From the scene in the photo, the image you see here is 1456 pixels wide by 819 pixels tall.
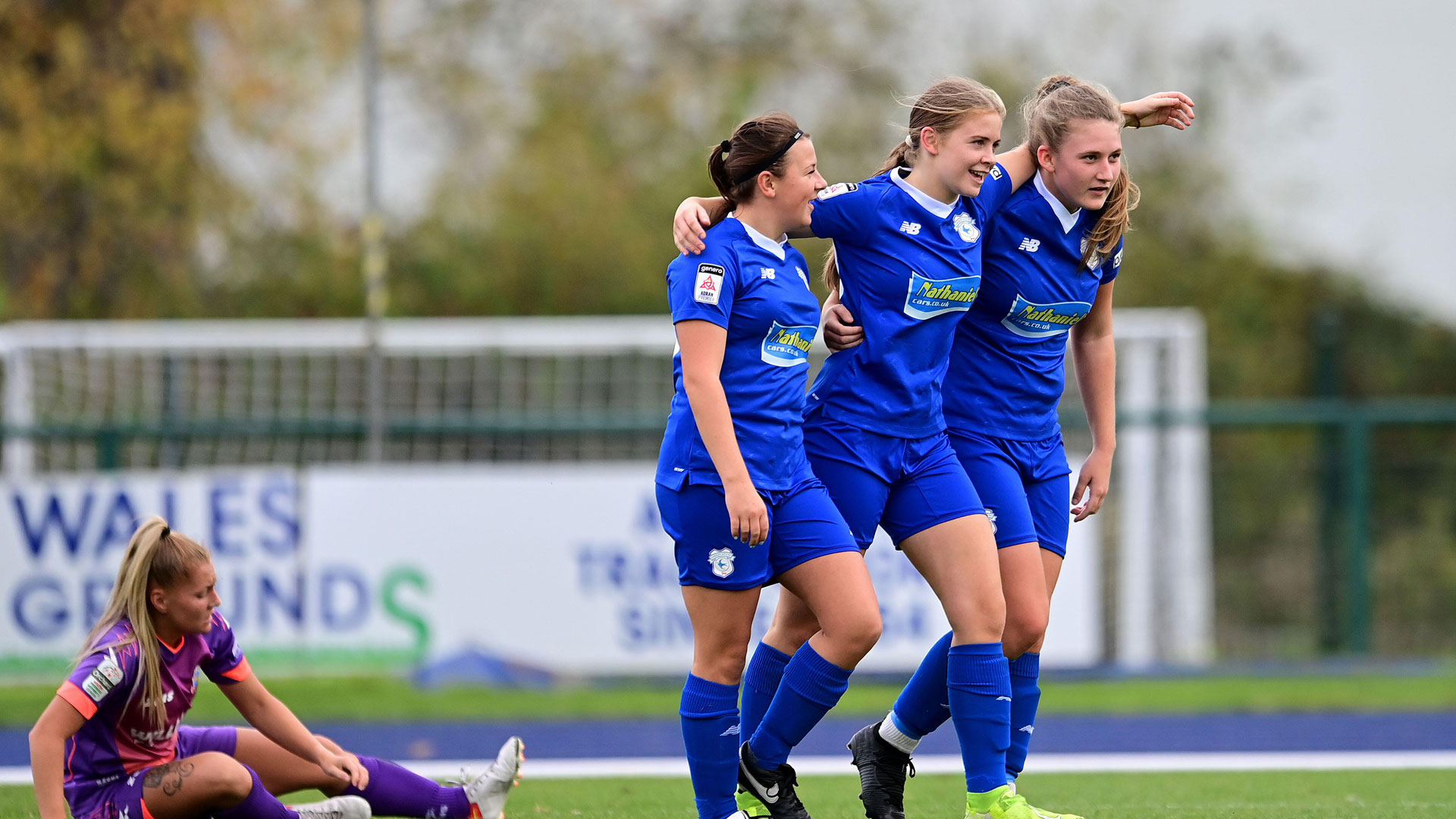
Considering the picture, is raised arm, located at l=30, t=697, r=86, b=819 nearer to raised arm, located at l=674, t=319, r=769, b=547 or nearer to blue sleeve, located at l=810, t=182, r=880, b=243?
raised arm, located at l=674, t=319, r=769, b=547

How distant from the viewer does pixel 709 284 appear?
11.6ft

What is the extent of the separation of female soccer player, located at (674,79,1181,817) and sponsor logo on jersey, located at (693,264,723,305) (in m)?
0.27

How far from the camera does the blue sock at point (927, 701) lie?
13.7ft

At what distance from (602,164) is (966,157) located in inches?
477

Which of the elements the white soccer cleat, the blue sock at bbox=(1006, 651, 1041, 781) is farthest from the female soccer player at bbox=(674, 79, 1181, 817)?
the white soccer cleat

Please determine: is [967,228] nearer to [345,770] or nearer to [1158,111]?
[1158,111]

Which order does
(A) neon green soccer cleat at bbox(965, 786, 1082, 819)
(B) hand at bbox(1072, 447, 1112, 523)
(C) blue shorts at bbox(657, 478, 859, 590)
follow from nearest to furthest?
(C) blue shorts at bbox(657, 478, 859, 590) → (A) neon green soccer cleat at bbox(965, 786, 1082, 819) → (B) hand at bbox(1072, 447, 1112, 523)

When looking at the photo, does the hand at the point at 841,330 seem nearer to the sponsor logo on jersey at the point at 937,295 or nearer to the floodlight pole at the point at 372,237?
the sponsor logo on jersey at the point at 937,295

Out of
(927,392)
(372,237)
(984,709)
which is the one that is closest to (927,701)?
(984,709)

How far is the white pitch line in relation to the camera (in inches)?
228

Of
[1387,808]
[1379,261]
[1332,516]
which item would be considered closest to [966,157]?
[1387,808]

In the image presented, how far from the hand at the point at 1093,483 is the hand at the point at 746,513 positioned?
1.25 m

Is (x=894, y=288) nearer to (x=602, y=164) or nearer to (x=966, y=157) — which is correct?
(x=966, y=157)

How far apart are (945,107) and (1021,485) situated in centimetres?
105
